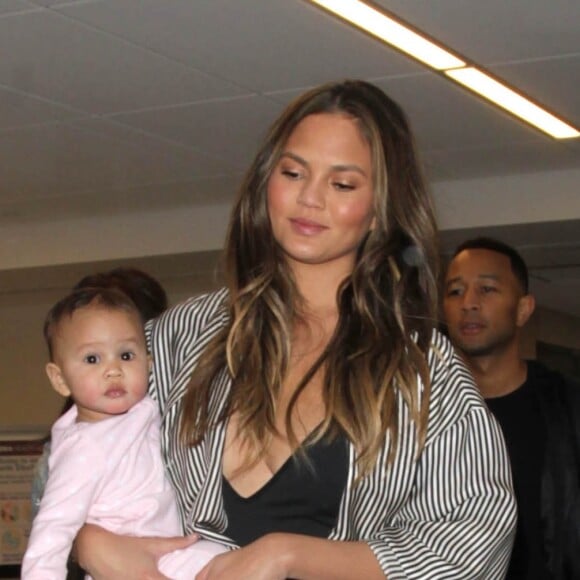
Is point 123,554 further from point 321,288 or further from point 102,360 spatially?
point 321,288

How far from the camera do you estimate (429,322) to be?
2111mm

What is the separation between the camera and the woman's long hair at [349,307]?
201 centimetres

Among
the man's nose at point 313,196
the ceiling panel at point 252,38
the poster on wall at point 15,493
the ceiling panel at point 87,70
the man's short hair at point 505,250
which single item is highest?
the ceiling panel at point 252,38

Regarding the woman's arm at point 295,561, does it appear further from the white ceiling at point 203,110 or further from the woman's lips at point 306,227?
the white ceiling at point 203,110

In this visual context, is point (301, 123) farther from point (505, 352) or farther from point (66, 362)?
point (505, 352)

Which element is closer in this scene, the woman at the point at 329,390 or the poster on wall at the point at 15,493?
the woman at the point at 329,390

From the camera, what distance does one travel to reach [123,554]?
2.03 metres

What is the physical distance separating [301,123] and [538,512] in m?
1.88

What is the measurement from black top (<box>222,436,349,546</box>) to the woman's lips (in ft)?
1.02

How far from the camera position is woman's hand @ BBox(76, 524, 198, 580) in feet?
6.62

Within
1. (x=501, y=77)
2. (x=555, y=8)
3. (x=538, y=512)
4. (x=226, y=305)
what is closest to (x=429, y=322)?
(x=226, y=305)

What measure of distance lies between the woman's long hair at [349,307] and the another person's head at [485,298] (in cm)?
227

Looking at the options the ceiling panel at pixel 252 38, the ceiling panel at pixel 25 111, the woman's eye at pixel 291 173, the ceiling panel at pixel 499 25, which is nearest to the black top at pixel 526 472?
the ceiling panel at pixel 499 25

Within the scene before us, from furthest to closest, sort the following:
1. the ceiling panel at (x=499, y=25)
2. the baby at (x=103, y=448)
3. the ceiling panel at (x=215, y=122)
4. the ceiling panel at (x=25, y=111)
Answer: the ceiling panel at (x=215, y=122) → the ceiling panel at (x=25, y=111) → the ceiling panel at (x=499, y=25) → the baby at (x=103, y=448)
